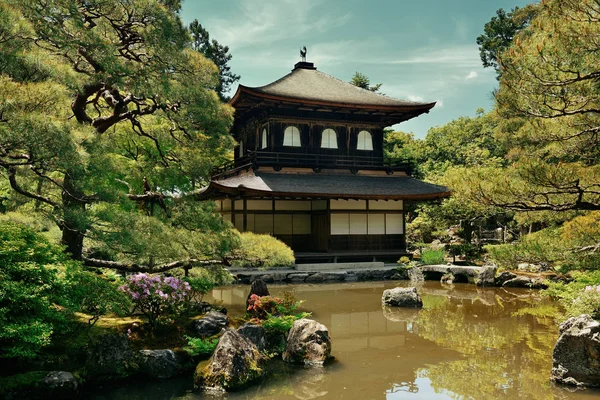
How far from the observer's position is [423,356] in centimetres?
778

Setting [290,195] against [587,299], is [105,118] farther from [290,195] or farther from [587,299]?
[290,195]

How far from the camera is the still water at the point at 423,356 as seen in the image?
617 centimetres

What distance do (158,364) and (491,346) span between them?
228 inches

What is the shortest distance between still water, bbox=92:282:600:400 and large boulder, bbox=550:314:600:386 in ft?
0.62

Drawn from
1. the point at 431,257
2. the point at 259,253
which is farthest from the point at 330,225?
the point at 259,253

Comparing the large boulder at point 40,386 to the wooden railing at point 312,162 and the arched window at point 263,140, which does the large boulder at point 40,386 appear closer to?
the wooden railing at point 312,162

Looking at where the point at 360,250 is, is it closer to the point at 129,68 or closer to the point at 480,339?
the point at 480,339

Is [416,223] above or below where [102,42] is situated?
below

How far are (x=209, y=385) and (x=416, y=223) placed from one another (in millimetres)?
19514

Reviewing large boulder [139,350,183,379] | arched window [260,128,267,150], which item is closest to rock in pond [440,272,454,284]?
arched window [260,128,267,150]

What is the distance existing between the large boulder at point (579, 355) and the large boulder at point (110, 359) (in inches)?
236

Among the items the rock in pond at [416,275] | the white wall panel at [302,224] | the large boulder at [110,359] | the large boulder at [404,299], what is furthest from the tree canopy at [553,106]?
the white wall panel at [302,224]

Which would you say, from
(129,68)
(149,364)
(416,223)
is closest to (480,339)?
(149,364)

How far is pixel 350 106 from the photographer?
64.6 ft
